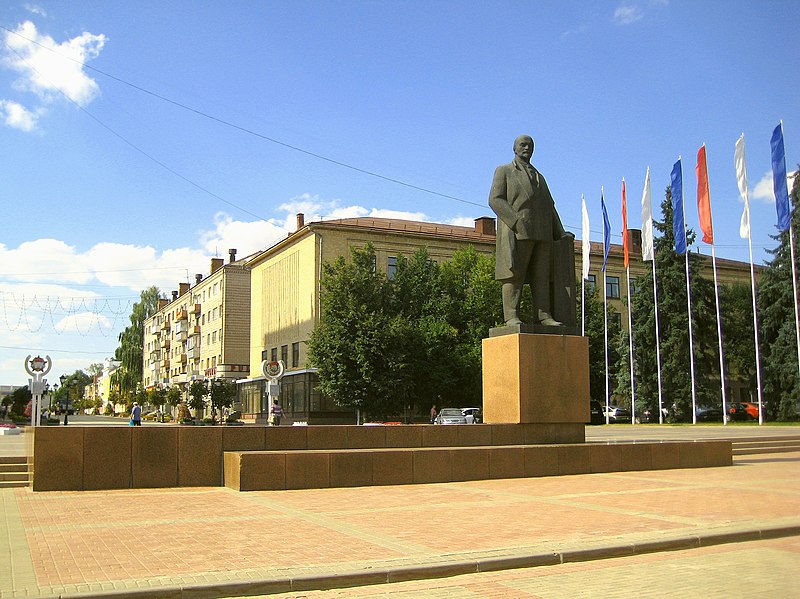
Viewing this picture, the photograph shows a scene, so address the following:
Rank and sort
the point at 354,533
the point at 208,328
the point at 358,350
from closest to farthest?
the point at 354,533 → the point at 358,350 → the point at 208,328

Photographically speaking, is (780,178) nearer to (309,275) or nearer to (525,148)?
(525,148)

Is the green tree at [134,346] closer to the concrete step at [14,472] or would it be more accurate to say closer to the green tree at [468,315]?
the green tree at [468,315]

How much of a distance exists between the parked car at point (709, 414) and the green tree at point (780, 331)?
310 cm

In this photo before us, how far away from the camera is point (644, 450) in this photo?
16.4m

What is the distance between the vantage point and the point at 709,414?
157 feet

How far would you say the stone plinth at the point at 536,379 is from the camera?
604 inches

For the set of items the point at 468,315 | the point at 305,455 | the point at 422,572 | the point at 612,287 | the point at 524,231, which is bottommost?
the point at 422,572

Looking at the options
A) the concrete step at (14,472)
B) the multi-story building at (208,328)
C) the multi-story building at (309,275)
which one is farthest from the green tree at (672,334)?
the concrete step at (14,472)

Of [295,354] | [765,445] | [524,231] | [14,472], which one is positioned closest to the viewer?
[14,472]

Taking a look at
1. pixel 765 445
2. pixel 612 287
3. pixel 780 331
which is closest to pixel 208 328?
pixel 612 287

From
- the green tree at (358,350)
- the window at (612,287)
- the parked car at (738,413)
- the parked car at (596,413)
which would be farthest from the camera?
the window at (612,287)

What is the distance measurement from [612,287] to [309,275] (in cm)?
2798

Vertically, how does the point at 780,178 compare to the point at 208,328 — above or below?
above

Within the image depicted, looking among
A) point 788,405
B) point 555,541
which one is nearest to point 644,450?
point 555,541
